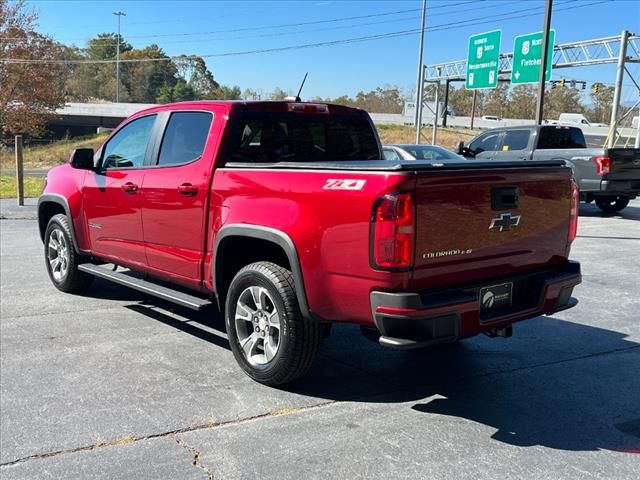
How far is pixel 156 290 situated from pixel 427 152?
885 cm

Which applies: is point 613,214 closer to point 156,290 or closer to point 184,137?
point 184,137

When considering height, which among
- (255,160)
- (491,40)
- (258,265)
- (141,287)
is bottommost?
(141,287)

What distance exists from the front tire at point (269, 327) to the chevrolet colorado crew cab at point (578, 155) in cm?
1075

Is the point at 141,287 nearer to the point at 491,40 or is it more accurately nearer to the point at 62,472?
the point at 62,472

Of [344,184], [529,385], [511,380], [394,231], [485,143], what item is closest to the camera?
[394,231]

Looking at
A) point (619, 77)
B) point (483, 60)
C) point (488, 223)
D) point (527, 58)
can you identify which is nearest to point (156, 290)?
point (488, 223)

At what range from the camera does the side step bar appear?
480 cm

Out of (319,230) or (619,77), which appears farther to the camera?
(619,77)

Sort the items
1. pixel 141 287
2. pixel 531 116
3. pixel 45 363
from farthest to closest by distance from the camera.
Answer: pixel 531 116
pixel 141 287
pixel 45 363

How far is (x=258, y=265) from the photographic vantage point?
4.28m

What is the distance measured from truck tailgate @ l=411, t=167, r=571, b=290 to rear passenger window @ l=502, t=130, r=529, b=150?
11.4 metres

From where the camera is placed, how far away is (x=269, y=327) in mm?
4297

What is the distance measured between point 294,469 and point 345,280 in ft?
3.56

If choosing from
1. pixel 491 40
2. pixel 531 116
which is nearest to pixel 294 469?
pixel 491 40
